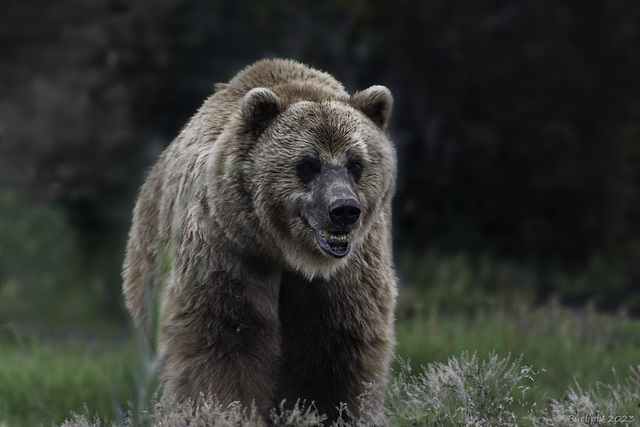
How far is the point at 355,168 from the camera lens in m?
4.16

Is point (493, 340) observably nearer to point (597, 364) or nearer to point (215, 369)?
point (597, 364)

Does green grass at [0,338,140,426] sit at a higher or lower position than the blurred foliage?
higher

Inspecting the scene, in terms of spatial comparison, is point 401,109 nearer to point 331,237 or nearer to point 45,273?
point 45,273

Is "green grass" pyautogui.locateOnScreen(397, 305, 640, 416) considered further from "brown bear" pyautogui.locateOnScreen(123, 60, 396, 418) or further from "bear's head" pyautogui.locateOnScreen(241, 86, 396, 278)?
"bear's head" pyautogui.locateOnScreen(241, 86, 396, 278)

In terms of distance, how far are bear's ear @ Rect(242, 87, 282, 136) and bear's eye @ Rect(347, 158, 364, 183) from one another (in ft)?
1.56

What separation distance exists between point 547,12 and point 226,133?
26.7 feet

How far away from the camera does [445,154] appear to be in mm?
11266

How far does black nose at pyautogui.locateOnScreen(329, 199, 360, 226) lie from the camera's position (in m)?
3.80

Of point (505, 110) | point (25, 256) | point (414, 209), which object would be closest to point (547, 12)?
point (505, 110)

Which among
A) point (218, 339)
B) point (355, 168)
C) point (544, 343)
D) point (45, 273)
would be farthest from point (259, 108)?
point (45, 273)

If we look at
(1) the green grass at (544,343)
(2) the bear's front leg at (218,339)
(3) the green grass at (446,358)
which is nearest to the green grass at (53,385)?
(3) the green grass at (446,358)

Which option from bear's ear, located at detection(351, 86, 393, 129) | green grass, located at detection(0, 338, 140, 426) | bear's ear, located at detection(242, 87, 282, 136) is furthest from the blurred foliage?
bear's ear, located at detection(351, 86, 393, 129)

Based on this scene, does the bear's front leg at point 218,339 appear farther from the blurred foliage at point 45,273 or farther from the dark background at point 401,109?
the dark background at point 401,109

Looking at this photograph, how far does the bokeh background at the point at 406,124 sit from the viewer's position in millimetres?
10602
